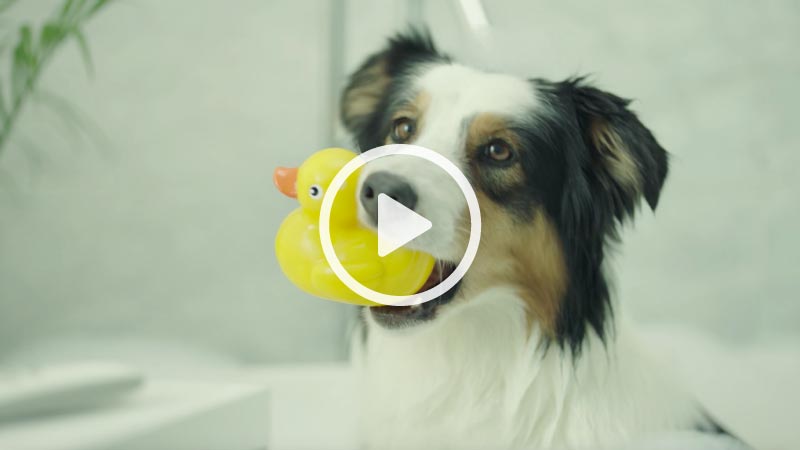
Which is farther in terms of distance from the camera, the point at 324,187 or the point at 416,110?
the point at 416,110

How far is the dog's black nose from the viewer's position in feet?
2.09

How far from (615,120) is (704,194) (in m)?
0.18

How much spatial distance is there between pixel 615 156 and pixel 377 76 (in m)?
0.34

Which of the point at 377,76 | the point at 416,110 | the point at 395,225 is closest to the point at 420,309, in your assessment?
the point at 395,225

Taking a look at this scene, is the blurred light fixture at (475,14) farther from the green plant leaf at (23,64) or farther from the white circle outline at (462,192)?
the green plant leaf at (23,64)

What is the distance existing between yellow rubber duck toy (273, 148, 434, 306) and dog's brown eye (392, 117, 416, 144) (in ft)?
0.36

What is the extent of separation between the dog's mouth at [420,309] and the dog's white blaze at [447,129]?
0.02m

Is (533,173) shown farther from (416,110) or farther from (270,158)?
(270,158)

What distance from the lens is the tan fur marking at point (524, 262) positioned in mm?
745

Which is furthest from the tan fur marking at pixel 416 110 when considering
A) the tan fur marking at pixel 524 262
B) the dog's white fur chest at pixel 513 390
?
the dog's white fur chest at pixel 513 390

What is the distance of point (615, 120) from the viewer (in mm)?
750

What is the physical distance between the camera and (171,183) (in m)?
1.04

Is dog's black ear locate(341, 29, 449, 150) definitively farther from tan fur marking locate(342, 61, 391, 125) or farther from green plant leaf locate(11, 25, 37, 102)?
green plant leaf locate(11, 25, 37, 102)

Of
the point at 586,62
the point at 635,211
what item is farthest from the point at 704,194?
the point at 586,62
